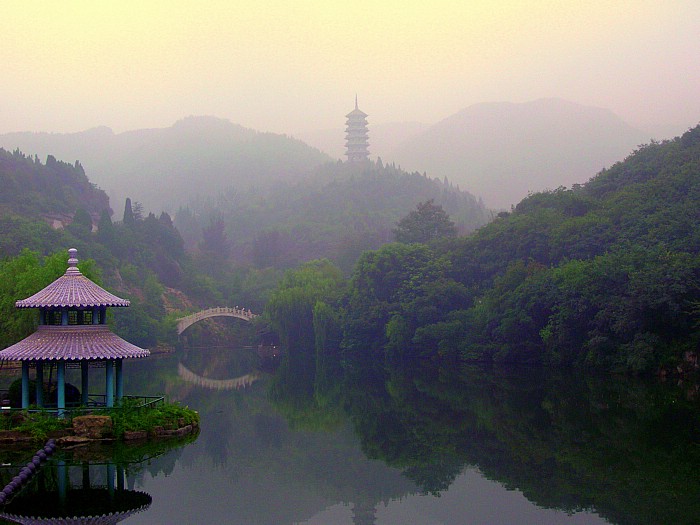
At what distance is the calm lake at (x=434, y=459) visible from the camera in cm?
1438

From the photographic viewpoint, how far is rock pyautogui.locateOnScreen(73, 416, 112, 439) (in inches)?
771

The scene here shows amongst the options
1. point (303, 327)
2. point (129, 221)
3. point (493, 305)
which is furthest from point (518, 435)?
point (129, 221)

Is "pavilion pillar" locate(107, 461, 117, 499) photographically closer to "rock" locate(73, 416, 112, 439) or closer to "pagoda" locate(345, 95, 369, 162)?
"rock" locate(73, 416, 112, 439)

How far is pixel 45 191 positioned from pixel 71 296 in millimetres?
69078

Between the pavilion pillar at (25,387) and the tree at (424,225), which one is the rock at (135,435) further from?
the tree at (424,225)

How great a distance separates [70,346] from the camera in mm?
20000

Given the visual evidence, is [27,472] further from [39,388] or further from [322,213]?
[322,213]

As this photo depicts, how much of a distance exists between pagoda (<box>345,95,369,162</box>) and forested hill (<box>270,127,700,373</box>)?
84249 mm

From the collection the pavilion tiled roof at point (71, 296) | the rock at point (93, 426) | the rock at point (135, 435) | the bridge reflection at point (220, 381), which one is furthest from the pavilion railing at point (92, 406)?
the bridge reflection at point (220, 381)

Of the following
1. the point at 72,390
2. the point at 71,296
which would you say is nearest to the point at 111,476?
the point at 71,296

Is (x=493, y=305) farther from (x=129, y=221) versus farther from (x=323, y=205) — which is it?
(x=323, y=205)

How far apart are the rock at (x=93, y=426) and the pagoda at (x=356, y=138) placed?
128 meters

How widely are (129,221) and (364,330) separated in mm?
38015

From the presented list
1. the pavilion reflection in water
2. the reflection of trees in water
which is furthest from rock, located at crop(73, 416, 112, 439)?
the reflection of trees in water
